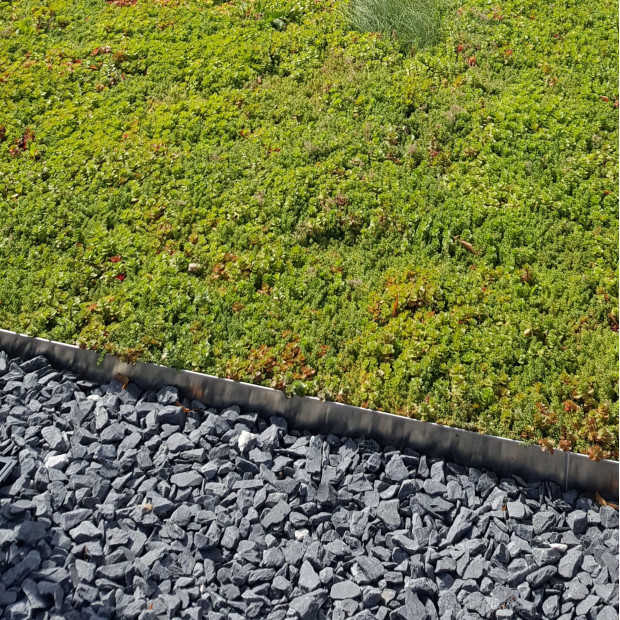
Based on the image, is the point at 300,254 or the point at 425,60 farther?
the point at 425,60

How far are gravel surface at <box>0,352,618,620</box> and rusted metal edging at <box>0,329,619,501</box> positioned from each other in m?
0.10

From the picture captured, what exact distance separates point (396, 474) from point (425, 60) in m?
4.75

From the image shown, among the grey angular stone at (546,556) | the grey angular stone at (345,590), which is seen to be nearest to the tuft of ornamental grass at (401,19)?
the grey angular stone at (546,556)

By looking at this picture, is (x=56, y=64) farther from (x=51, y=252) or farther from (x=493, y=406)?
(x=493, y=406)

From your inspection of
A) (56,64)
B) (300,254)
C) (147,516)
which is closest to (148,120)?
(56,64)

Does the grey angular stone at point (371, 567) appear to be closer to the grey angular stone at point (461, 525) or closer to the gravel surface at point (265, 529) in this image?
the gravel surface at point (265, 529)

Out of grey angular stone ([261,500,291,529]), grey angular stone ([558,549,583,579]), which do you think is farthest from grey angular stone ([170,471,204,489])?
grey angular stone ([558,549,583,579])

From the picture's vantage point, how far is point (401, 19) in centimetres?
792

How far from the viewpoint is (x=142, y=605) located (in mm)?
3721

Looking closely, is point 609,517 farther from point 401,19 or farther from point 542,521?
point 401,19

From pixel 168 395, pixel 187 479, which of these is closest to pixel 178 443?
pixel 187 479

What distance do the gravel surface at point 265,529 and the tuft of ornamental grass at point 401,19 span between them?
4.92 metres

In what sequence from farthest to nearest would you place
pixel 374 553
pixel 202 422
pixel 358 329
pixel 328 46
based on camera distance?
pixel 328 46 → pixel 358 329 → pixel 202 422 → pixel 374 553

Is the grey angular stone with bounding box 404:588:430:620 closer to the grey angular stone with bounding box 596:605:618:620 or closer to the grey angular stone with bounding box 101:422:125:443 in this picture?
the grey angular stone with bounding box 596:605:618:620
